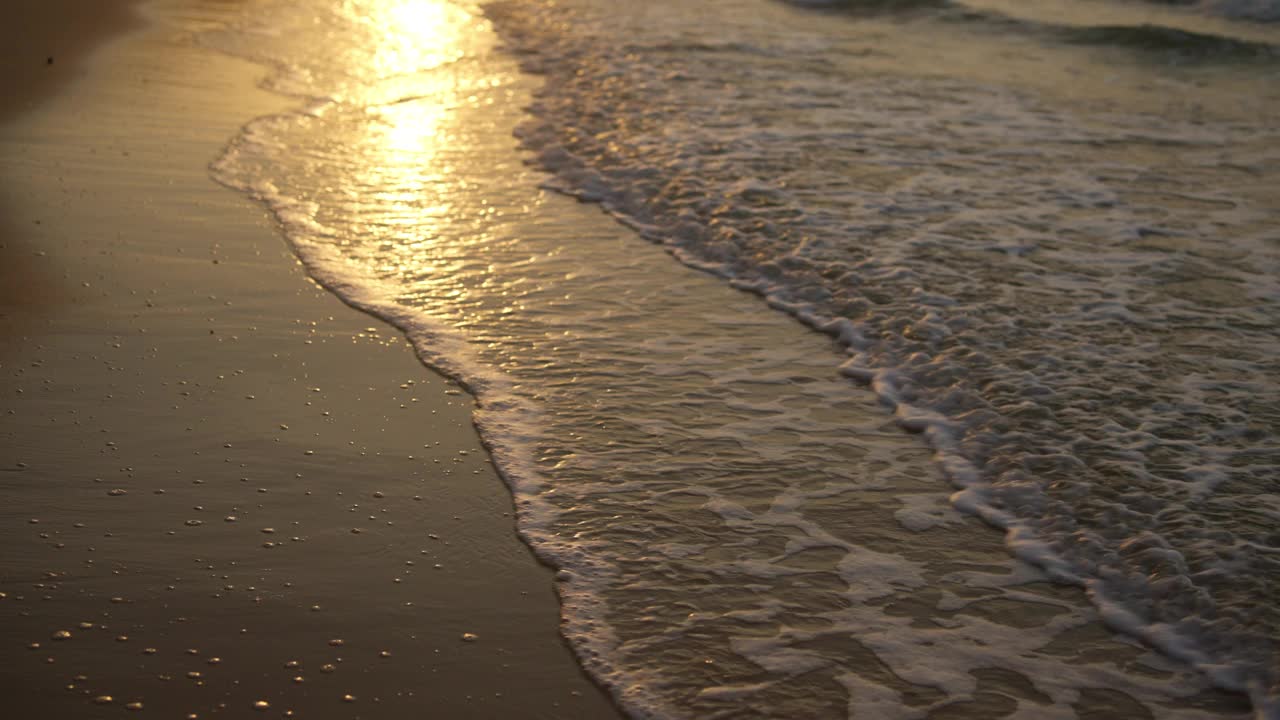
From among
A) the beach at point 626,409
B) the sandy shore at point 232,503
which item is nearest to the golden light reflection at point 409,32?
the beach at point 626,409

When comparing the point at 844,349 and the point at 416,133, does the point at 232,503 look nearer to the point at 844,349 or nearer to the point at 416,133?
the point at 844,349

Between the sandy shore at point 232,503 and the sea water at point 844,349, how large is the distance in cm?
26

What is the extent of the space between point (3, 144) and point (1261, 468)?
24.0 ft

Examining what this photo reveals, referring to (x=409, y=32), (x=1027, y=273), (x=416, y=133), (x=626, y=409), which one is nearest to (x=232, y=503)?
(x=626, y=409)

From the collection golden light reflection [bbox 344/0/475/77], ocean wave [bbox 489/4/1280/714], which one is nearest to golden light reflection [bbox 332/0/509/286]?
golden light reflection [bbox 344/0/475/77]

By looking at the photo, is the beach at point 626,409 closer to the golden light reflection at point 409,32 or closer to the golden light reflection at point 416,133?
the golden light reflection at point 416,133

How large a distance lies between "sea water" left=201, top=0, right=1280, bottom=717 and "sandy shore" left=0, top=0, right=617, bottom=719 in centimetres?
26

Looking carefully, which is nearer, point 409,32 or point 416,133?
point 416,133

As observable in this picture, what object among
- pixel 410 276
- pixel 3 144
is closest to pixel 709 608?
pixel 410 276

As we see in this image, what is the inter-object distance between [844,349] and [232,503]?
2.87 m

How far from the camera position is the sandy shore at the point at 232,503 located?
11.0 feet

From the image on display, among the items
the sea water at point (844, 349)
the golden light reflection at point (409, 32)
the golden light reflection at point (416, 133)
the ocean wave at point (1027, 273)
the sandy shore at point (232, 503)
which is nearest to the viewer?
the sandy shore at point (232, 503)

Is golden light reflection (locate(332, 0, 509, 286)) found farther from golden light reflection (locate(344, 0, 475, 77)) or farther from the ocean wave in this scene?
the ocean wave

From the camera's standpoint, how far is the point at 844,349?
5.76 meters
